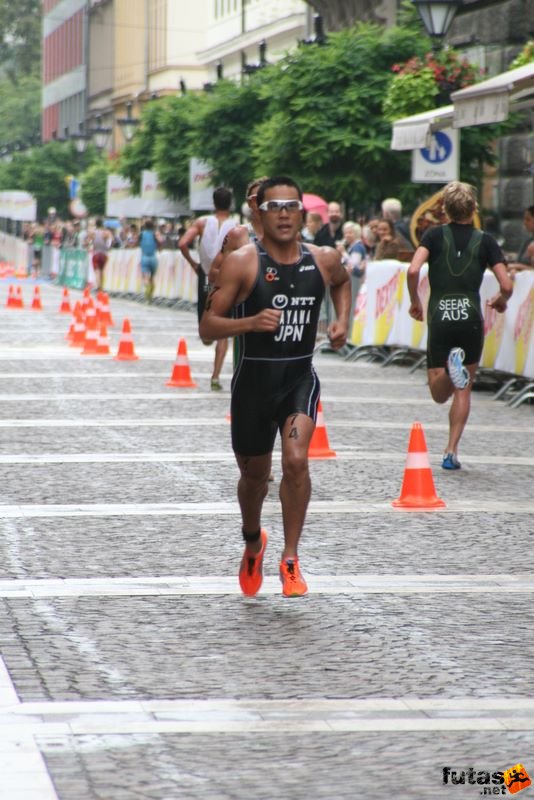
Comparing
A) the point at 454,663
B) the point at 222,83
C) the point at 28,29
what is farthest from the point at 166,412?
the point at 28,29

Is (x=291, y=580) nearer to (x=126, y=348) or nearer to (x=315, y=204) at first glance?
(x=126, y=348)

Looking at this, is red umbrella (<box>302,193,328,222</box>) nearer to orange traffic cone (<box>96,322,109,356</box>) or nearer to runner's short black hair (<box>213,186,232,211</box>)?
orange traffic cone (<box>96,322,109,356</box>)

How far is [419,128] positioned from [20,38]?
124m

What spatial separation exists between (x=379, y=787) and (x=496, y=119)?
46.4ft

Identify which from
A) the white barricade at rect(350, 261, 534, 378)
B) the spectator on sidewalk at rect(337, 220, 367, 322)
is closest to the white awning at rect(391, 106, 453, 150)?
the white barricade at rect(350, 261, 534, 378)

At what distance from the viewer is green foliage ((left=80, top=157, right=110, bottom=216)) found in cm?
6431

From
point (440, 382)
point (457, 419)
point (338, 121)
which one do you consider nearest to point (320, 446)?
point (440, 382)

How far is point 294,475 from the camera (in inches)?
306

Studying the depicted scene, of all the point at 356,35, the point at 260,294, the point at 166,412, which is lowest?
the point at 166,412

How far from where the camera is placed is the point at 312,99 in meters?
29.2

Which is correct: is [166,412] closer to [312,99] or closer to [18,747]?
[18,747]

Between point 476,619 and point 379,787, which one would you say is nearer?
point 379,787

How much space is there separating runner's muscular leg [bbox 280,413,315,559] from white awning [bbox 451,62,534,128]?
1065cm

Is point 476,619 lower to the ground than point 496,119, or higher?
lower
